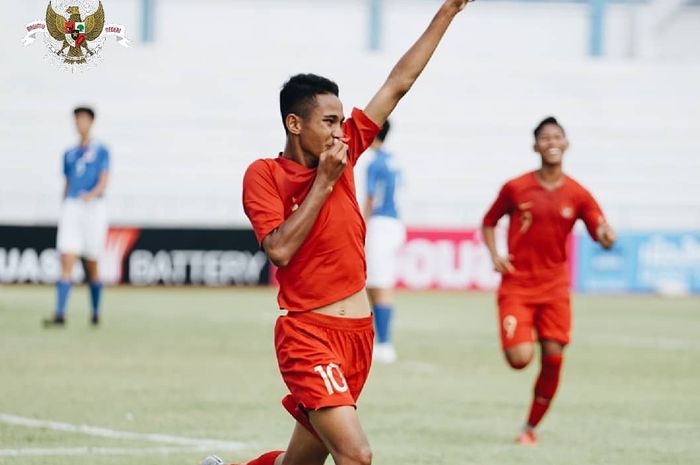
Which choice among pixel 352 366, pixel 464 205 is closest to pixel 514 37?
pixel 464 205

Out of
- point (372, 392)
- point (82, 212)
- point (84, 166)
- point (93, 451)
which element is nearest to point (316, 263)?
point (93, 451)

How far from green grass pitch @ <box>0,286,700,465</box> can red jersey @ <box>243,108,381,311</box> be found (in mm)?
2434

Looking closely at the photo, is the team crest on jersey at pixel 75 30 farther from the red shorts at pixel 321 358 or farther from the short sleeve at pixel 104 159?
the short sleeve at pixel 104 159

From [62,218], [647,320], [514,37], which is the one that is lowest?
[647,320]

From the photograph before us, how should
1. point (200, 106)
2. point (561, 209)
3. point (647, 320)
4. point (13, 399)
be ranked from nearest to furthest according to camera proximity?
point (561, 209)
point (13, 399)
point (647, 320)
point (200, 106)

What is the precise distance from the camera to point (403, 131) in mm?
35906

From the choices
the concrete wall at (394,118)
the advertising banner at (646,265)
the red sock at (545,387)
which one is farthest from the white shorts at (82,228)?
the advertising banner at (646,265)

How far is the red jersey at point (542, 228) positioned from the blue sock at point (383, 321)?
16.9ft

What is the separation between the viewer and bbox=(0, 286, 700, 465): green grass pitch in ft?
28.5

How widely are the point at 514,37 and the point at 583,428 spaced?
3582cm

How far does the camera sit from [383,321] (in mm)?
14812

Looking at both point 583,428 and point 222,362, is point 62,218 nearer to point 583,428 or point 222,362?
point 222,362

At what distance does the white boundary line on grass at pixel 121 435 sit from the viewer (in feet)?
28.6

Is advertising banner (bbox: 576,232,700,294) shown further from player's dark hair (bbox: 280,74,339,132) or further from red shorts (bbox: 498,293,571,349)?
player's dark hair (bbox: 280,74,339,132)
